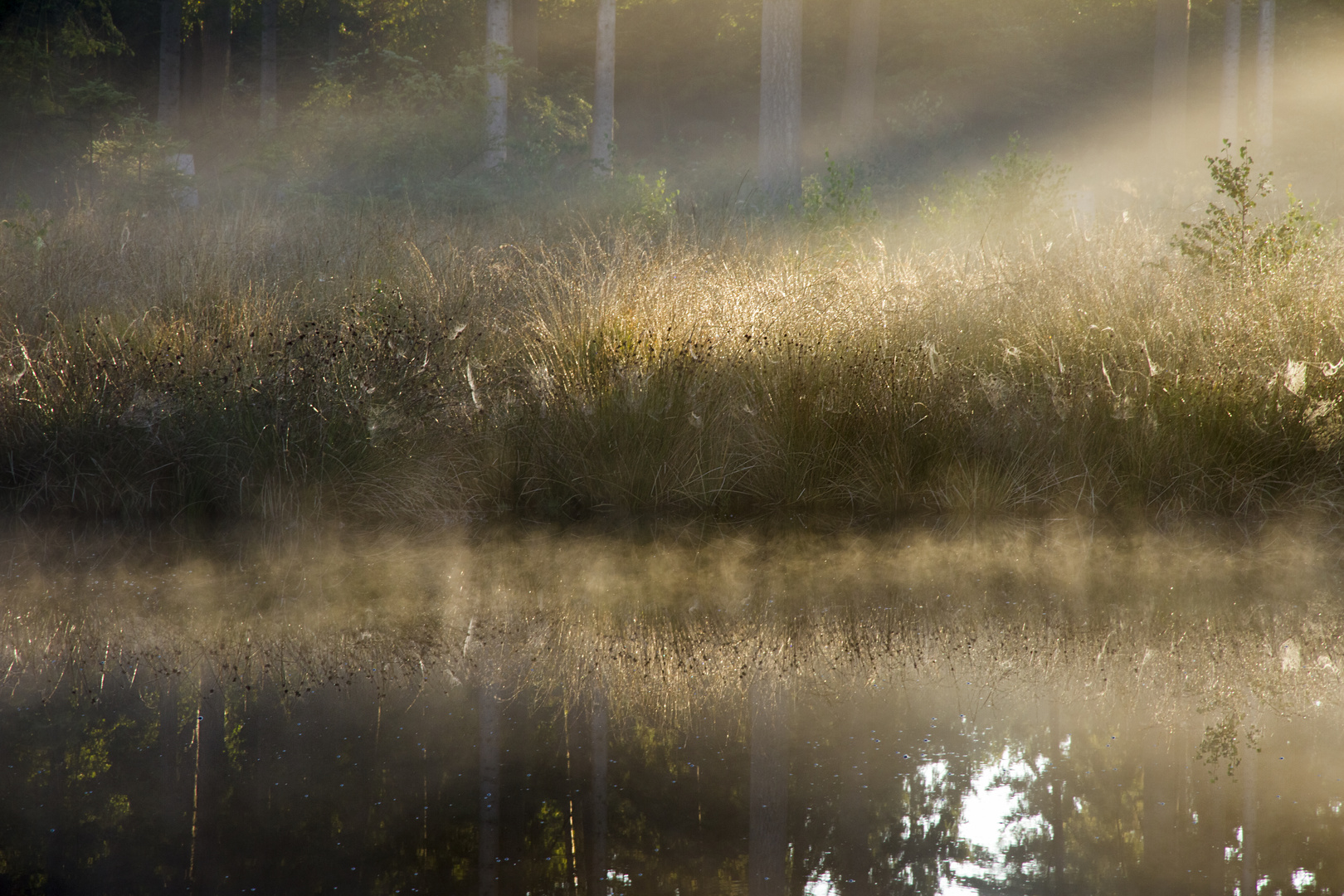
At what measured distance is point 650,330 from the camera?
5.36 m

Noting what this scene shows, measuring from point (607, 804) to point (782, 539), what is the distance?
243 centimetres

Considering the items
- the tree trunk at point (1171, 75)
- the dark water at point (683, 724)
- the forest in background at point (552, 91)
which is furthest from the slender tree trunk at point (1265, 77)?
the dark water at point (683, 724)

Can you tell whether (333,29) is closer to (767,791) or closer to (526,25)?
(526,25)

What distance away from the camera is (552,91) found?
22844mm

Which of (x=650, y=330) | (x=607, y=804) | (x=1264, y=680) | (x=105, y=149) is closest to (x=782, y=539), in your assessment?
(x=650, y=330)

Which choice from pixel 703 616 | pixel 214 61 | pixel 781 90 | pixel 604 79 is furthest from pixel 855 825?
pixel 214 61

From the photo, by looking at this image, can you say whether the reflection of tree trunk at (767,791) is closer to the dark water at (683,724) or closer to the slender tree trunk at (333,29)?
the dark water at (683,724)

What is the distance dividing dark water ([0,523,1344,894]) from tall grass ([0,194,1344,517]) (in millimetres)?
658

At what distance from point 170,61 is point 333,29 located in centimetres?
486

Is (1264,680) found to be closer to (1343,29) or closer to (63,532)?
(63,532)

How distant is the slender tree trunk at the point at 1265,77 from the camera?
20.4 metres

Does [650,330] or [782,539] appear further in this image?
[650,330]

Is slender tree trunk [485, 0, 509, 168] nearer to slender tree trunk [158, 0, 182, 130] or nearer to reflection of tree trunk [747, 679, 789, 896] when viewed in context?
slender tree trunk [158, 0, 182, 130]

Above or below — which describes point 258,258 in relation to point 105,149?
below
